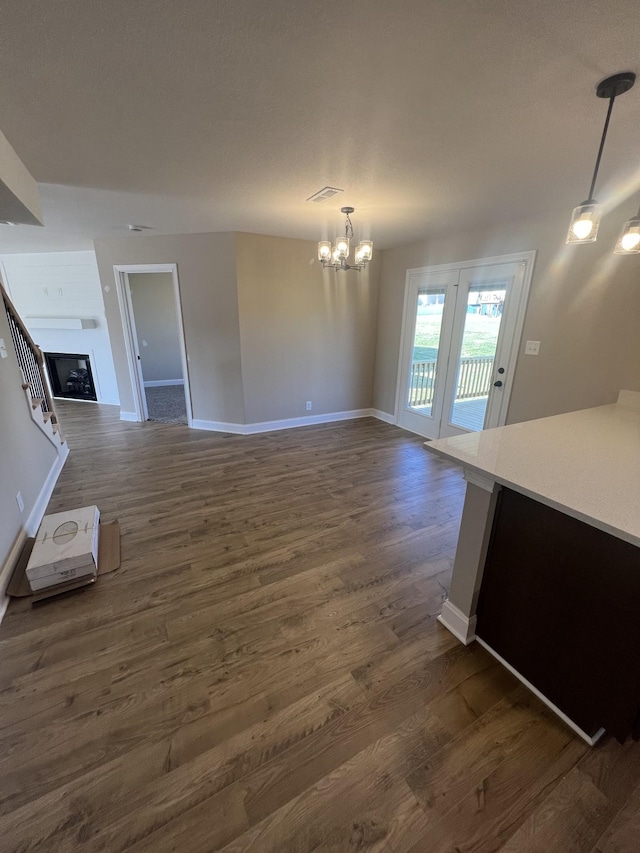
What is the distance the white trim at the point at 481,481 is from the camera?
4.95 feet

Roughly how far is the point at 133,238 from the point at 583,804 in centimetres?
599

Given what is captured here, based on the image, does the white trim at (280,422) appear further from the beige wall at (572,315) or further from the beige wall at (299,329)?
the beige wall at (572,315)

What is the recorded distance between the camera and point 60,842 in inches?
41.8

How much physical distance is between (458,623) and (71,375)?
Answer: 7.49m

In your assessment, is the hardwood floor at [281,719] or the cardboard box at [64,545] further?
the cardboard box at [64,545]

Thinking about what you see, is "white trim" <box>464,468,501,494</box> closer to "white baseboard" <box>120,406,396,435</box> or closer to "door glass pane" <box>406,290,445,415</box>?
"door glass pane" <box>406,290,445,415</box>

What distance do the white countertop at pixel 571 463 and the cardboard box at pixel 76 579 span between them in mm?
2180

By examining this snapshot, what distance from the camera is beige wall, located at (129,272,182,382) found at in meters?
7.12

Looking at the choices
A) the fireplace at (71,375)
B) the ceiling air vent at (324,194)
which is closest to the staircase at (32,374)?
the fireplace at (71,375)

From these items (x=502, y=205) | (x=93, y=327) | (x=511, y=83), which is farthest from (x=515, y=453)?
(x=93, y=327)

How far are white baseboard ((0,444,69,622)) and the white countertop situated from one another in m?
2.52

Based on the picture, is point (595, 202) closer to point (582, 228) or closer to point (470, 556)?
point (582, 228)

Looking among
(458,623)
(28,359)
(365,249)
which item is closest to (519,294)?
(365,249)

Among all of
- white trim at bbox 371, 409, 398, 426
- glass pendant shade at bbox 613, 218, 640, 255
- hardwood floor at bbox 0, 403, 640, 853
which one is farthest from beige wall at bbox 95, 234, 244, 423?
glass pendant shade at bbox 613, 218, 640, 255
